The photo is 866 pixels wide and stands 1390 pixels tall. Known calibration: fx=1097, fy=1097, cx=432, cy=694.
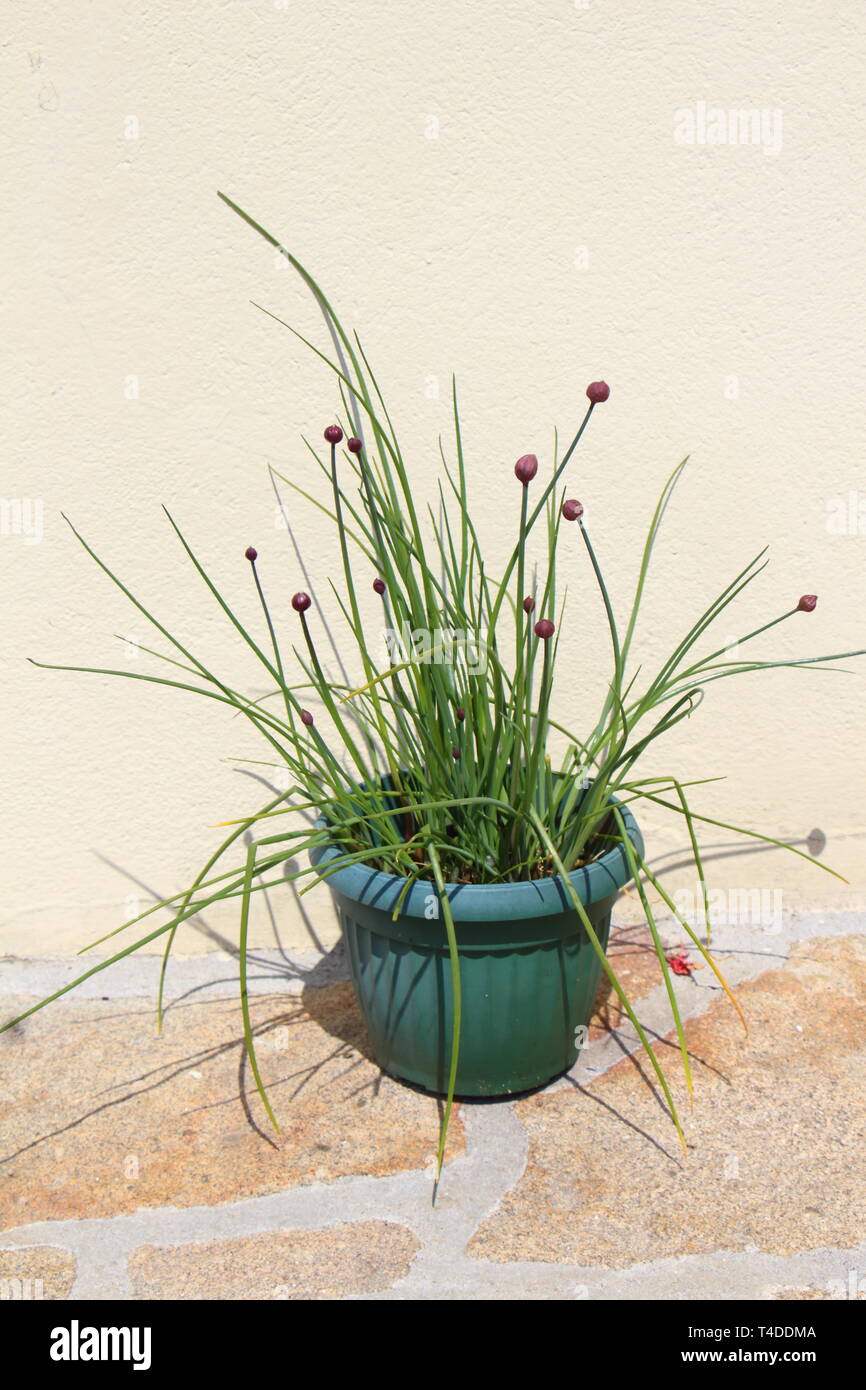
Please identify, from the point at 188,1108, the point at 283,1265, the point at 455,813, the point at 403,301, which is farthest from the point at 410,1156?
the point at 403,301

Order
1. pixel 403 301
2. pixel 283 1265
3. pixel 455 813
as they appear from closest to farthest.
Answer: pixel 283 1265, pixel 455 813, pixel 403 301

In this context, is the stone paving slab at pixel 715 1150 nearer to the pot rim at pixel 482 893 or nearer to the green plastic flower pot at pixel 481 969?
the green plastic flower pot at pixel 481 969

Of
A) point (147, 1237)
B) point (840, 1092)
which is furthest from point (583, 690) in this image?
point (147, 1237)

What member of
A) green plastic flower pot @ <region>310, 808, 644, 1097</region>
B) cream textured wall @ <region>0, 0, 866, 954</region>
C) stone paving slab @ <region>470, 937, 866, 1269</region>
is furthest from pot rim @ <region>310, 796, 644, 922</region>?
cream textured wall @ <region>0, 0, 866, 954</region>

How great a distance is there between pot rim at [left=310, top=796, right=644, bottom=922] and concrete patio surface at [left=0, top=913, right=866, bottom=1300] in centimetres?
41

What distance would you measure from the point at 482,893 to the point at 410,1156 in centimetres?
47

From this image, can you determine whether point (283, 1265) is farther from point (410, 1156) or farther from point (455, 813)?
point (455, 813)

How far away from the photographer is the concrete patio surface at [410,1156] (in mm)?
1603

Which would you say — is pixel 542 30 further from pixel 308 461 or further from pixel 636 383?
pixel 308 461

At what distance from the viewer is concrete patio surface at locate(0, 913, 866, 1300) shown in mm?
1603

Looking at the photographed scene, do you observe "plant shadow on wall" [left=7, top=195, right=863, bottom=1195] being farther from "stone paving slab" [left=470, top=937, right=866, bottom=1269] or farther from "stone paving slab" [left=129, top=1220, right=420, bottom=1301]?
"stone paving slab" [left=129, top=1220, right=420, bottom=1301]

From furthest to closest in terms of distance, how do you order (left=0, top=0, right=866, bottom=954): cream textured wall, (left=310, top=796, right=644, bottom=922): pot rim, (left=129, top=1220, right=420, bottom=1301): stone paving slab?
(left=0, top=0, right=866, bottom=954): cream textured wall, (left=310, top=796, right=644, bottom=922): pot rim, (left=129, top=1220, right=420, bottom=1301): stone paving slab

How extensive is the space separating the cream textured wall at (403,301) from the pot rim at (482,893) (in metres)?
0.57

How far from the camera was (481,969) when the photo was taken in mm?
1837
